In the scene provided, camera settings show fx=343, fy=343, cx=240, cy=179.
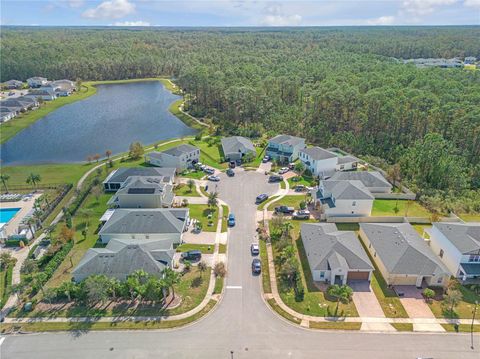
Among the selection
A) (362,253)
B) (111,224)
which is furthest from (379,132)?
(111,224)

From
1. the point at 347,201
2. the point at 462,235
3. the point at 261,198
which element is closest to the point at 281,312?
the point at 347,201

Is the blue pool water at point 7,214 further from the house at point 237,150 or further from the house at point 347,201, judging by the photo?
the house at point 347,201

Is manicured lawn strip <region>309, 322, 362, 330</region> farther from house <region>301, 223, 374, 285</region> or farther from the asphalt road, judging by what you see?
house <region>301, 223, 374, 285</region>

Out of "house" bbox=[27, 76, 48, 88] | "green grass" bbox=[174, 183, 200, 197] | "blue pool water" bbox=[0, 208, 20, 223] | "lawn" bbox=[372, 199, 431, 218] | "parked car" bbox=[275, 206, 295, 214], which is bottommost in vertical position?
"blue pool water" bbox=[0, 208, 20, 223]

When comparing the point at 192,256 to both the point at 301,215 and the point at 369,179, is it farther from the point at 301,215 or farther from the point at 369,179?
the point at 369,179

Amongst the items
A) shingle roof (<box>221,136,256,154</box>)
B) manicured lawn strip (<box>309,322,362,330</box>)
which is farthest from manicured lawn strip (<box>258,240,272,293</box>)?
shingle roof (<box>221,136,256,154</box>)

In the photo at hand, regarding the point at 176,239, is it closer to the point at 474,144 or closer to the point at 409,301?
the point at 409,301

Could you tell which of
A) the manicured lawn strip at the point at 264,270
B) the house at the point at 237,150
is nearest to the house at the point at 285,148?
the house at the point at 237,150
